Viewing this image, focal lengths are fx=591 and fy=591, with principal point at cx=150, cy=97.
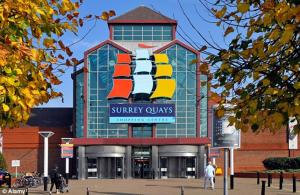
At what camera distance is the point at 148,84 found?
207 feet

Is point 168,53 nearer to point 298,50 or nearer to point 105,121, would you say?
point 105,121

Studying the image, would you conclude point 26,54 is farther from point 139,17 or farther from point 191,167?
point 139,17

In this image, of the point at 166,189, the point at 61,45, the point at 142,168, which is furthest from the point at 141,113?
the point at 61,45

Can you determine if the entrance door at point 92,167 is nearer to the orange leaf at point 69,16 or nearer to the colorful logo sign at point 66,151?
the colorful logo sign at point 66,151

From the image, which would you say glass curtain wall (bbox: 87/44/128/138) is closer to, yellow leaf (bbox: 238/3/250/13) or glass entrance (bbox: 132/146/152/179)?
glass entrance (bbox: 132/146/152/179)

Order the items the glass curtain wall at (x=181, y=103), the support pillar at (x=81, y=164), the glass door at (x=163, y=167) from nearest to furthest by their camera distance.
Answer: the support pillar at (x=81, y=164) < the glass door at (x=163, y=167) < the glass curtain wall at (x=181, y=103)

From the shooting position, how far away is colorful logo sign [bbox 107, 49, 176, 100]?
63.1 meters

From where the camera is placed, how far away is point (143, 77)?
63344 mm

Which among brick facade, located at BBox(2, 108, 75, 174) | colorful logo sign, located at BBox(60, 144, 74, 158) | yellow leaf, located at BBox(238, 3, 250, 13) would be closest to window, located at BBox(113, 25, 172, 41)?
brick facade, located at BBox(2, 108, 75, 174)

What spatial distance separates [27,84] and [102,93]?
57.7 m

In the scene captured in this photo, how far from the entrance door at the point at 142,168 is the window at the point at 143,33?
13286 millimetres

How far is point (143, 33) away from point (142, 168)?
1478 cm

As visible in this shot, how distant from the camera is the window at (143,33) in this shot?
6512cm

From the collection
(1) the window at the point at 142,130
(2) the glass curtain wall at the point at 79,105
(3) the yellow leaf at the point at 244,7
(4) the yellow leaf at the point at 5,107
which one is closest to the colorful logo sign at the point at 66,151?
(1) the window at the point at 142,130
